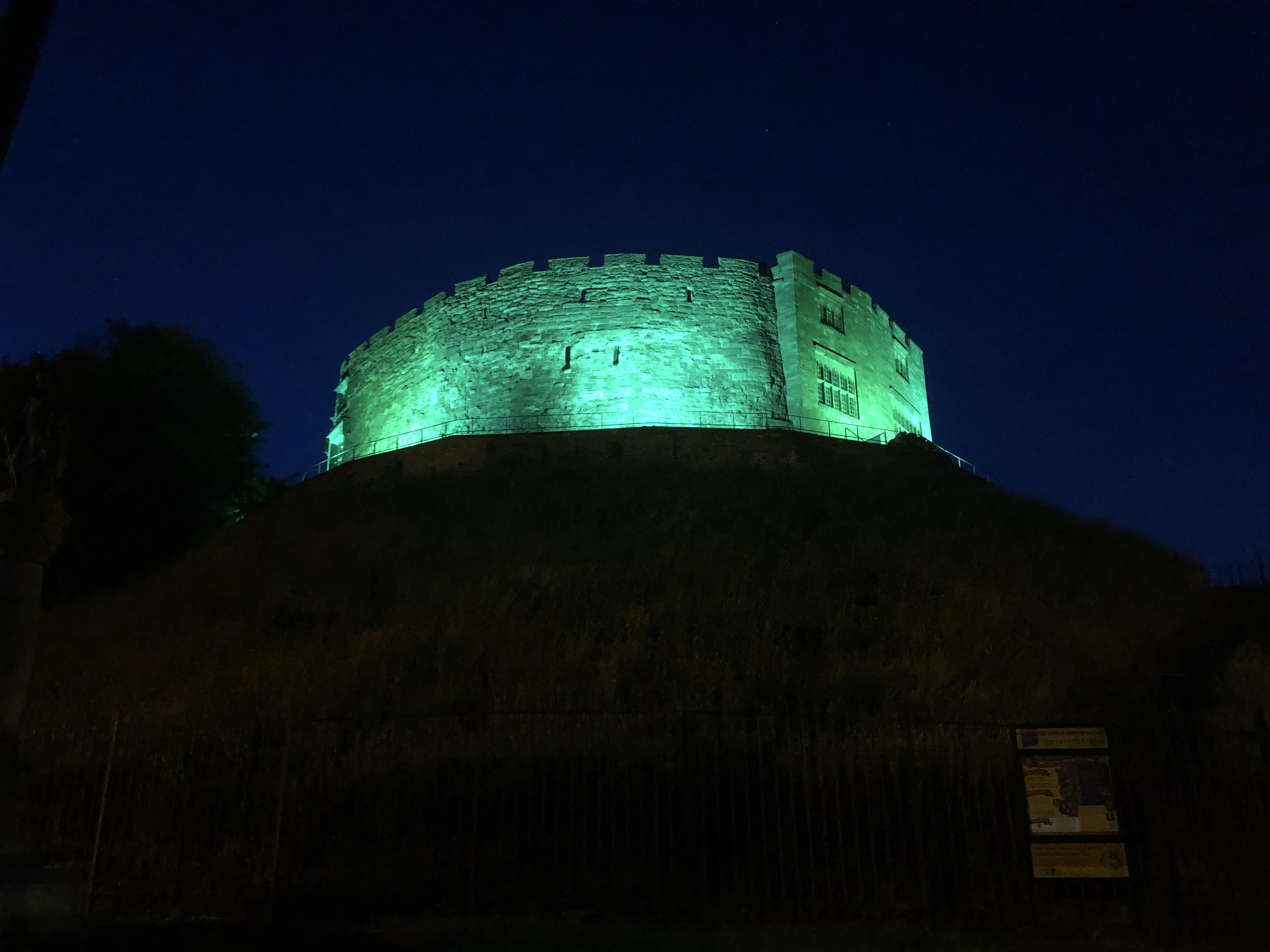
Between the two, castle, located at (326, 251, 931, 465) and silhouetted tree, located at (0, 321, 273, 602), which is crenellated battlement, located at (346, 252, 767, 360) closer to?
castle, located at (326, 251, 931, 465)

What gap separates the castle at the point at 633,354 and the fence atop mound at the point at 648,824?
15.1m

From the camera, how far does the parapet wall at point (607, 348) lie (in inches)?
906

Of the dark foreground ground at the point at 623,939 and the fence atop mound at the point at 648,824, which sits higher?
the fence atop mound at the point at 648,824

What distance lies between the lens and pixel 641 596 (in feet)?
40.0

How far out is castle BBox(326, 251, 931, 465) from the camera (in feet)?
75.6

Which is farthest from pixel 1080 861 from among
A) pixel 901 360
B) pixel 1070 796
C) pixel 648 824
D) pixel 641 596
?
pixel 901 360

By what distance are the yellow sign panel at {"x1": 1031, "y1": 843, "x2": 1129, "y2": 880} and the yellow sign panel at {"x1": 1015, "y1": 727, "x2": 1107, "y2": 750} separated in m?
0.52

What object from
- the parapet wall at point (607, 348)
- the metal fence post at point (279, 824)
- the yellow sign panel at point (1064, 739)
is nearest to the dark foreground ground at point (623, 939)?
the metal fence post at point (279, 824)

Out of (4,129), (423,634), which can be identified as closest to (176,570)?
(423,634)

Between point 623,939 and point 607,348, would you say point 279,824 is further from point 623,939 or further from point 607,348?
point 607,348

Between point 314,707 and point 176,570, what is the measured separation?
28.4 feet

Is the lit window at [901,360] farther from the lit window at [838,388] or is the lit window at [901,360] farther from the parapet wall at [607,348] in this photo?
the parapet wall at [607,348]

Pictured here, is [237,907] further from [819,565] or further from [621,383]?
[621,383]

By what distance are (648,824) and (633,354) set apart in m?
17.6
